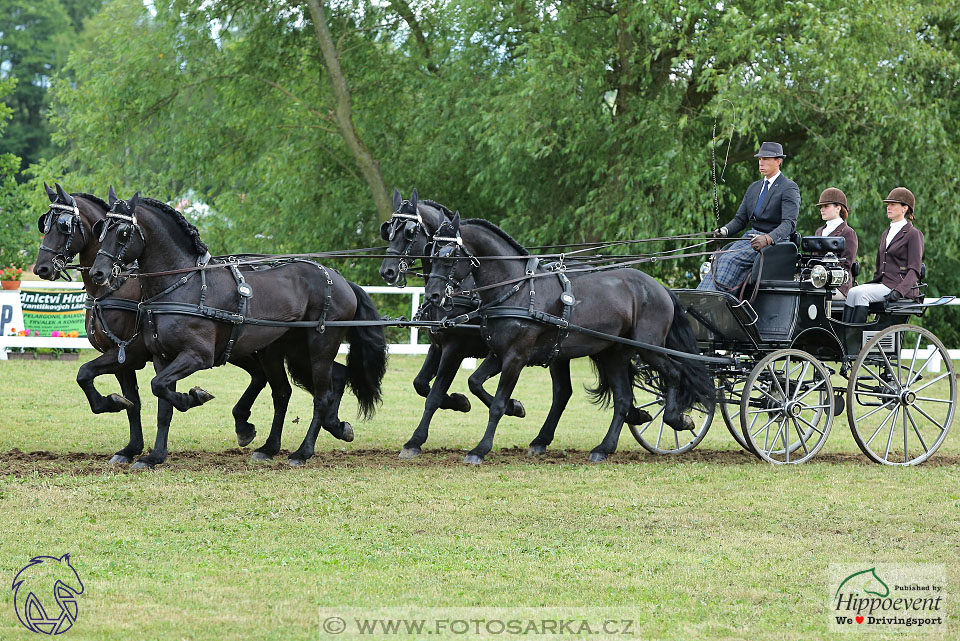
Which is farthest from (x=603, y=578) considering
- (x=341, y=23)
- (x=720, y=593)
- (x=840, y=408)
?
(x=341, y=23)

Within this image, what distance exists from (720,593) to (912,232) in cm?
546

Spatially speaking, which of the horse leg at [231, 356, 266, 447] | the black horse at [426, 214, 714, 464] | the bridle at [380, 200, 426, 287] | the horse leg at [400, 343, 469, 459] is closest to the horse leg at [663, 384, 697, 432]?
the black horse at [426, 214, 714, 464]

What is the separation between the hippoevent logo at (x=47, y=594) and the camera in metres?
4.86

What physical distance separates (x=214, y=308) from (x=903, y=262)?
18.6ft

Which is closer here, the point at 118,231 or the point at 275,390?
the point at 118,231

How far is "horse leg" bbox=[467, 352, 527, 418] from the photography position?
9797mm

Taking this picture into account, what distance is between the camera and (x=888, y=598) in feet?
17.8

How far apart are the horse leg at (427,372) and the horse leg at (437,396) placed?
250 millimetres

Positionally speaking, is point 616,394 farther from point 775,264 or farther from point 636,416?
point 775,264

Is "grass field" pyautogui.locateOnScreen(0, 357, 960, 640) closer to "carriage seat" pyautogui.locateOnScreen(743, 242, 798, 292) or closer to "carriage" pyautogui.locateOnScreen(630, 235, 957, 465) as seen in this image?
"carriage" pyautogui.locateOnScreen(630, 235, 957, 465)

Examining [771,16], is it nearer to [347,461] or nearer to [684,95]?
[684,95]

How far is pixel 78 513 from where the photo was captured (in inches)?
275

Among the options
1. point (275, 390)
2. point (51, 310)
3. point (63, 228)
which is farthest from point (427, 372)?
point (51, 310)

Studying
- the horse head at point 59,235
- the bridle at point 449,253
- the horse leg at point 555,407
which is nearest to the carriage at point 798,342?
the horse leg at point 555,407
